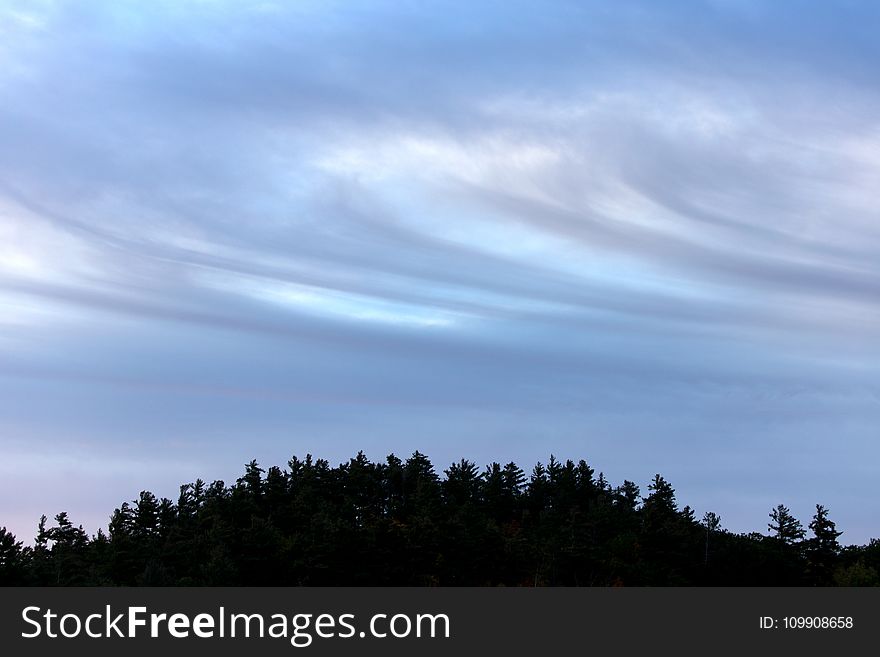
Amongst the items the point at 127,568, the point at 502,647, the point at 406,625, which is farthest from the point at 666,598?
the point at 127,568

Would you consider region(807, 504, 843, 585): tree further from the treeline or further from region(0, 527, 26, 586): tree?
region(0, 527, 26, 586): tree

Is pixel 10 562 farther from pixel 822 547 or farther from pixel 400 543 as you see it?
pixel 822 547

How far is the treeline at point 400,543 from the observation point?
10538 cm

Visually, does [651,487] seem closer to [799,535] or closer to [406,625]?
[799,535]

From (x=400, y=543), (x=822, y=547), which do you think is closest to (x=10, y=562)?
(x=400, y=543)

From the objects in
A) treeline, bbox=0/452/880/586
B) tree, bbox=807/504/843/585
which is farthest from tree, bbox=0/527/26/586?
tree, bbox=807/504/843/585

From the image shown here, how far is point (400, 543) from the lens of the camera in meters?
111

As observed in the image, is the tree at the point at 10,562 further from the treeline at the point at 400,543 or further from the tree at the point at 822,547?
the tree at the point at 822,547

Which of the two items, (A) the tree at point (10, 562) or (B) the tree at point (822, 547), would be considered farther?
(B) the tree at point (822, 547)

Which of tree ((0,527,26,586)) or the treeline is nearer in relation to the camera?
tree ((0,527,26,586))

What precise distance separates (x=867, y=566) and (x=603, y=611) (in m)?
103

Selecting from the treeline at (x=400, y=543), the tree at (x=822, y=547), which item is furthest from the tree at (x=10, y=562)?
the tree at (x=822, y=547)

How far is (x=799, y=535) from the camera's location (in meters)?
143

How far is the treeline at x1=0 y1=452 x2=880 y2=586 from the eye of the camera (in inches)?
4149
